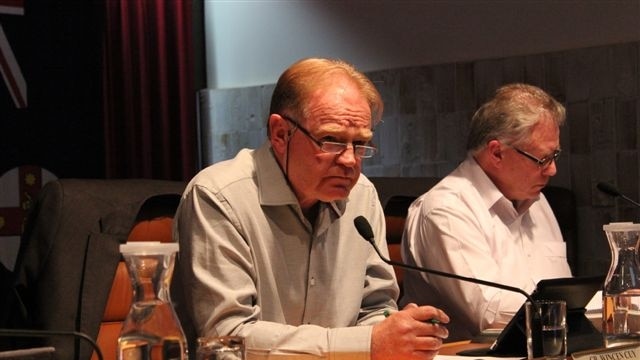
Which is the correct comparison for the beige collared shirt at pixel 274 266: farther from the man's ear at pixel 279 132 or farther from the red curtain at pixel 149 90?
the red curtain at pixel 149 90

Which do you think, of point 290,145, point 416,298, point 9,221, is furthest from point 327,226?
point 9,221

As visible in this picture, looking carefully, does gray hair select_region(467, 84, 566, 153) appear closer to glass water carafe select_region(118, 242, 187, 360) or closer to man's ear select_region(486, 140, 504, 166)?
man's ear select_region(486, 140, 504, 166)

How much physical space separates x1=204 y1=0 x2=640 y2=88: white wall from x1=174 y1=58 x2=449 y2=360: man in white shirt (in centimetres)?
157

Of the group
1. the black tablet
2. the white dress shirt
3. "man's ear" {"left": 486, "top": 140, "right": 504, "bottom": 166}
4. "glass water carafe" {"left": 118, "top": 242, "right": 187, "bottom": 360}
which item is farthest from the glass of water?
"man's ear" {"left": 486, "top": 140, "right": 504, "bottom": 166}

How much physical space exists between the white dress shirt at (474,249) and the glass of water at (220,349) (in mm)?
1383

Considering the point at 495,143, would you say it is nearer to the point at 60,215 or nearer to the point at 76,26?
the point at 60,215

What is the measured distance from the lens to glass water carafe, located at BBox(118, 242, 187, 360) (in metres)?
1.30

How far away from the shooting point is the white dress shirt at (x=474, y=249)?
106 inches

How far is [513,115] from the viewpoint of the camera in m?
2.96

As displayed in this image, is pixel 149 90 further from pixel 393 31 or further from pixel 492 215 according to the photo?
pixel 492 215

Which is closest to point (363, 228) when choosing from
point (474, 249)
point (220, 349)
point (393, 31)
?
point (220, 349)

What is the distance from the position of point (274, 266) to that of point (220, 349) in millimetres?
913

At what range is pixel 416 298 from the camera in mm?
2945

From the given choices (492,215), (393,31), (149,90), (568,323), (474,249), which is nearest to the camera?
(568,323)
